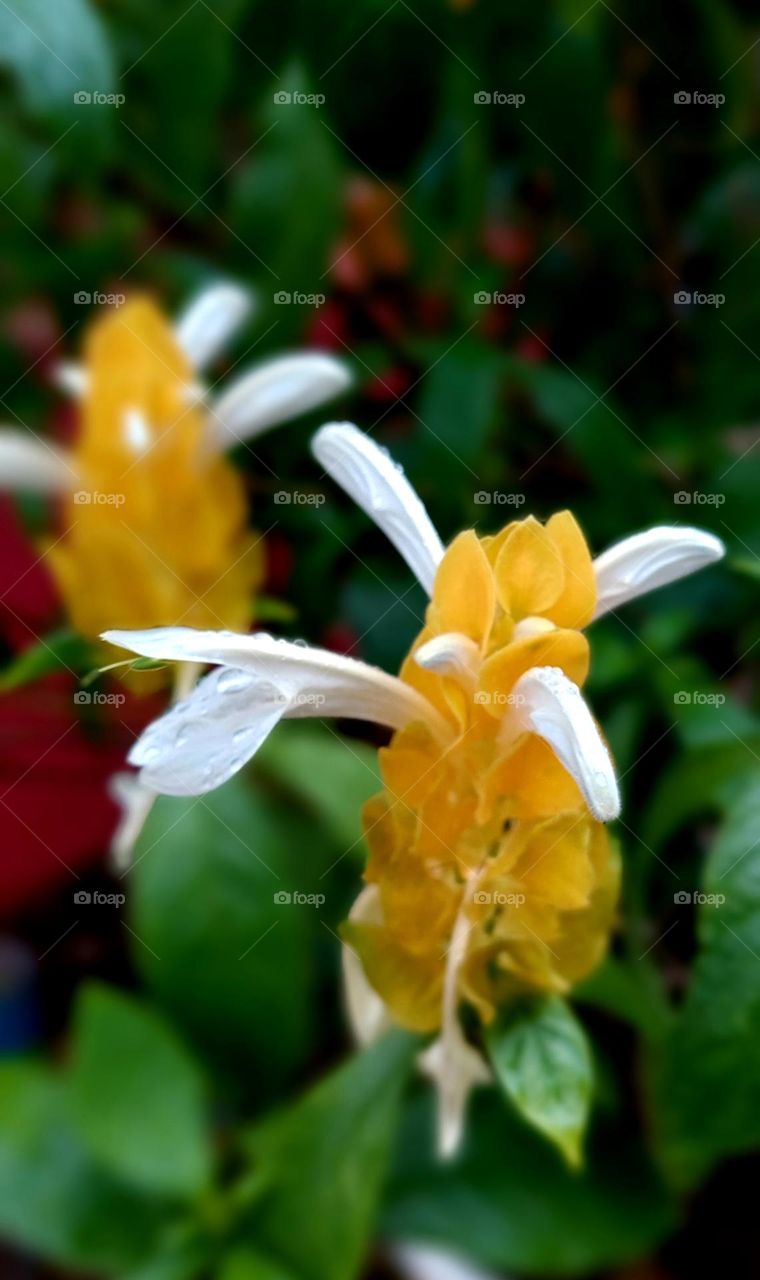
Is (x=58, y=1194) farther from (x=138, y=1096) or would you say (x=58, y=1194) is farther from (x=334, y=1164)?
(x=334, y=1164)

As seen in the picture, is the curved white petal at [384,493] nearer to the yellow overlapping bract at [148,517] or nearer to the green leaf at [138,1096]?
the yellow overlapping bract at [148,517]

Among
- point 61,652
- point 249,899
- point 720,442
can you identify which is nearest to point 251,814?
point 249,899

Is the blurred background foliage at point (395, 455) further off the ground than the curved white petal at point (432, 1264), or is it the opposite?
the blurred background foliage at point (395, 455)

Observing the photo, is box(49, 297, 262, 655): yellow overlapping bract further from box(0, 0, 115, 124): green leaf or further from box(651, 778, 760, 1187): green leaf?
Result: box(651, 778, 760, 1187): green leaf

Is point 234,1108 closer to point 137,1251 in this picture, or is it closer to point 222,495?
point 137,1251

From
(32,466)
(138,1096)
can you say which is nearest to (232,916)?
(138,1096)

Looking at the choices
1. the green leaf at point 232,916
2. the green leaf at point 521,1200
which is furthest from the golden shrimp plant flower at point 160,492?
the green leaf at point 521,1200

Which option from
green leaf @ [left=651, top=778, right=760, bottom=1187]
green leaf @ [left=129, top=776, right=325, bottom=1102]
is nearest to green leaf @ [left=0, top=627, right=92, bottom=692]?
green leaf @ [left=129, top=776, right=325, bottom=1102]
